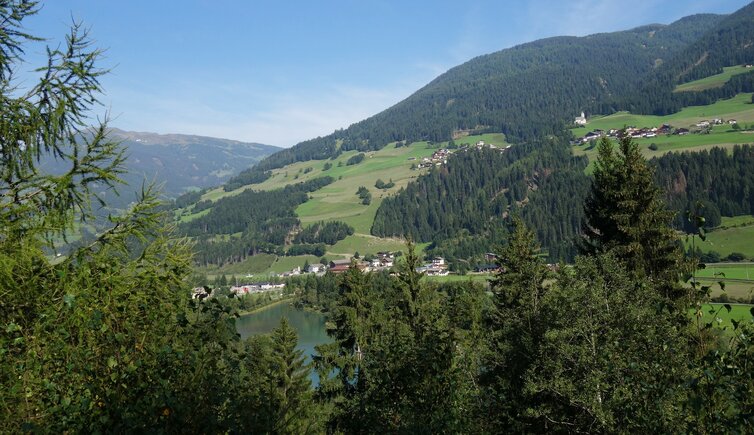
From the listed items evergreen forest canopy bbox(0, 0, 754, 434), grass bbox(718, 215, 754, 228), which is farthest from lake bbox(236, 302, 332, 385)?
grass bbox(718, 215, 754, 228)

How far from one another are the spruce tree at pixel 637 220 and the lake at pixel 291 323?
6498 cm

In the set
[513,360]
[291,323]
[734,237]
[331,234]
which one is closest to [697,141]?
[734,237]

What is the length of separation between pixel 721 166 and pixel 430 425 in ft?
568

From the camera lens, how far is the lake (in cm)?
8926

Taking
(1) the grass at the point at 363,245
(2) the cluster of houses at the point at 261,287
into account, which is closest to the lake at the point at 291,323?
(2) the cluster of houses at the point at 261,287

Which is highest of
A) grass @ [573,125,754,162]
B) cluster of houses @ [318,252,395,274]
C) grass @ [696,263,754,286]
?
grass @ [573,125,754,162]

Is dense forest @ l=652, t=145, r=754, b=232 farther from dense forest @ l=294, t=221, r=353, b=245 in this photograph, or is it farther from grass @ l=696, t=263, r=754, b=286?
dense forest @ l=294, t=221, r=353, b=245

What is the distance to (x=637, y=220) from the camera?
774 inches

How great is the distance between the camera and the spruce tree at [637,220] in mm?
18969

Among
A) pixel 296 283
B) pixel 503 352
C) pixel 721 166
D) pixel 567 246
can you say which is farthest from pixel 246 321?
pixel 721 166

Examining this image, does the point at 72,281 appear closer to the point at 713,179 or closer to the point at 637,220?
the point at 637,220

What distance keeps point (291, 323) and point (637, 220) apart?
3611 inches

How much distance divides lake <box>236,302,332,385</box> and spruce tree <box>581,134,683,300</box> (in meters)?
65.0

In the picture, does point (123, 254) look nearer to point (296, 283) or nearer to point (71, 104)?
point (71, 104)
